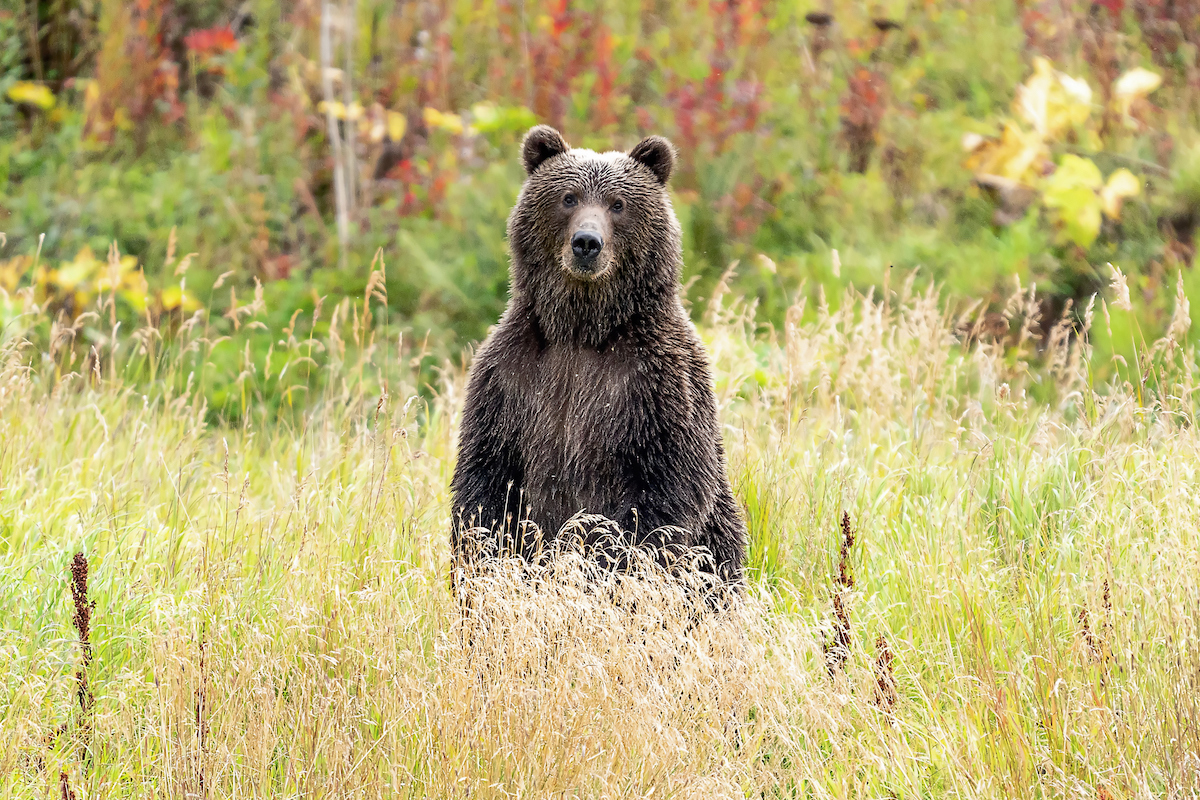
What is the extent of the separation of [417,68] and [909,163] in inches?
145

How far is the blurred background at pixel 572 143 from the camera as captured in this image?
7.25m

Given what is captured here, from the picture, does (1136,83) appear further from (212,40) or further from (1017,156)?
(212,40)

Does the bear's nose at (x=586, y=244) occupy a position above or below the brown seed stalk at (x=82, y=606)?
above

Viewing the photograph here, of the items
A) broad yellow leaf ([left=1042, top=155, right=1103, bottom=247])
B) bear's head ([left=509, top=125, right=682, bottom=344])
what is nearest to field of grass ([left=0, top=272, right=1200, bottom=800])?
bear's head ([left=509, top=125, right=682, bottom=344])

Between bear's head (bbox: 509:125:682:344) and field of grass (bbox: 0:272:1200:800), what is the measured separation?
68cm

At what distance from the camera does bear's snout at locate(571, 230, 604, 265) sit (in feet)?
11.5

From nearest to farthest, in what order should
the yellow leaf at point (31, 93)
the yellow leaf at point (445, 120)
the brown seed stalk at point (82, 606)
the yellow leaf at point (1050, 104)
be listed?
1. the brown seed stalk at point (82, 606)
2. the yellow leaf at point (1050, 104)
3. the yellow leaf at point (445, 120)
4. the yellow leaf at point (31, 93)

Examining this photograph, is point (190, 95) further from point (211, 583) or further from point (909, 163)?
point (211, 583)

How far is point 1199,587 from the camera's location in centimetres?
292

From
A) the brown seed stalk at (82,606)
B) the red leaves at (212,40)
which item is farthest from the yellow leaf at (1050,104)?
the brown seed stalk at (82,606)

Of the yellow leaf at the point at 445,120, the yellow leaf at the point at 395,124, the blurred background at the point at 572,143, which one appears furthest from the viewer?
the yellow leaf at the point at 395,124

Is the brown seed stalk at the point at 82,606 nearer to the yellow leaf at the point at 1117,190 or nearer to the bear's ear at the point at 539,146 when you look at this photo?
the bear's ear at the point at 539,146

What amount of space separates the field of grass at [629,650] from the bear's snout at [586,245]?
2.73 ft

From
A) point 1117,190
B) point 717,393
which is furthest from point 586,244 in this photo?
point 1117,190
